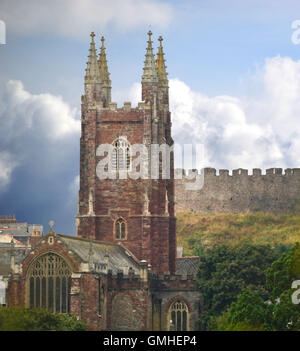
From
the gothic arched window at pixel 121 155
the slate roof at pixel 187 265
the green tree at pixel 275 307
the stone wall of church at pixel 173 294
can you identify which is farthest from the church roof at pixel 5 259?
the green tree at pixel 275 307

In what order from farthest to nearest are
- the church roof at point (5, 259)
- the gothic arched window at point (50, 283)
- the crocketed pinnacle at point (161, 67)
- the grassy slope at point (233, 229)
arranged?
the grassy slope at point (233, 229)
the church roof at point (5, 259)
the crocketed pinnacle at point (161, 67)
the gothic arched window at point (50, 283)

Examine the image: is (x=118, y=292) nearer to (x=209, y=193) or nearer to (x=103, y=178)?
(x=103, y=178)

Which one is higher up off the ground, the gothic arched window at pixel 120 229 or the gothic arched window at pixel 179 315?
the gothic arched window at pixel 120 229

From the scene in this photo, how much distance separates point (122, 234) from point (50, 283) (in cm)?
1528

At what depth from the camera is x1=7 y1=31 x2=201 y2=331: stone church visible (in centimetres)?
9119

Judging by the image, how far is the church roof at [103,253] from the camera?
91.6 meters

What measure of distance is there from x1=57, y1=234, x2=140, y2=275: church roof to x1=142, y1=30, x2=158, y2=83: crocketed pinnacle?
48.4ft

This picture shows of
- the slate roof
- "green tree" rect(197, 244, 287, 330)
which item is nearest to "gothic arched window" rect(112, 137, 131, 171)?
"green tree" rect(197, 244, 287, 330)

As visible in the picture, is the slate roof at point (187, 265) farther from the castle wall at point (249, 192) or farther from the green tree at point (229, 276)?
the castle wall at point (249, 192)

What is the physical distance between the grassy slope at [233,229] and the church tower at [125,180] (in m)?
40.6

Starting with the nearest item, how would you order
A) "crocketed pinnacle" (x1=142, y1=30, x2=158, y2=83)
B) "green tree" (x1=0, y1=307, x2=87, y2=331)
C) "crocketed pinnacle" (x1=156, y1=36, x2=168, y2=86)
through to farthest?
"green tree" (x1=0, y1=307, x2=87, y2=331), "crocketed pinnacle" (x1=142, y1=30, x2=158, y2=83), "crocketed pinnacle" (x1=156, y1=36, x2=168, y2=86)

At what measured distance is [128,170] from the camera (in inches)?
4126

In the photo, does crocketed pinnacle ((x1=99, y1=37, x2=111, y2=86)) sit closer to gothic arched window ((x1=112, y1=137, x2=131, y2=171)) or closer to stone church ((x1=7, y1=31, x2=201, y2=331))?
stone church ((x1=7, y1=31, x2=201, y2=331))

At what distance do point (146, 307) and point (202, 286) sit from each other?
16.9 ft
